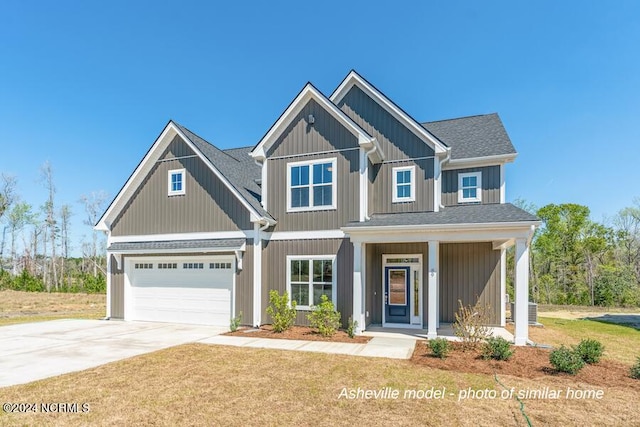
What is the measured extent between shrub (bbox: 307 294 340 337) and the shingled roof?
12.3 feet

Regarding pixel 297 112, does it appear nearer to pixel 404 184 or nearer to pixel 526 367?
pixel 404 184

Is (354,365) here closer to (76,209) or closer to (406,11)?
(406,11)

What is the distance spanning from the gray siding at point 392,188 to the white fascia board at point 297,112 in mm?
2005

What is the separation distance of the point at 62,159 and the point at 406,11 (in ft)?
132

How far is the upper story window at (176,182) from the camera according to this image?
13.9 m

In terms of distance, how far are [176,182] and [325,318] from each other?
803 cm

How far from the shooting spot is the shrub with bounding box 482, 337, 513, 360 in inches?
304

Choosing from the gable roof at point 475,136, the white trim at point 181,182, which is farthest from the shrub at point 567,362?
the white trim at point 181,182

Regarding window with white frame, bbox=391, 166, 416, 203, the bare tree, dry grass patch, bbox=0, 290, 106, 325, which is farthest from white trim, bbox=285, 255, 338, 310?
the bare tree

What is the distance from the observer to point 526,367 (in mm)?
7309

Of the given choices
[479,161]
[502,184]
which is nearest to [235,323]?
[479,161]

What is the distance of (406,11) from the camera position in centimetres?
1306

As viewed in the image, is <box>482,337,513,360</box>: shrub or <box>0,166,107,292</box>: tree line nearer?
<box>482,337,513,360</box>: shrub

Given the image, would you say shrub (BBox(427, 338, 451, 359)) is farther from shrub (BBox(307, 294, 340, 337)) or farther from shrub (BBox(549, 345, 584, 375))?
shrub (BBox(307, 294, 340, 337))
